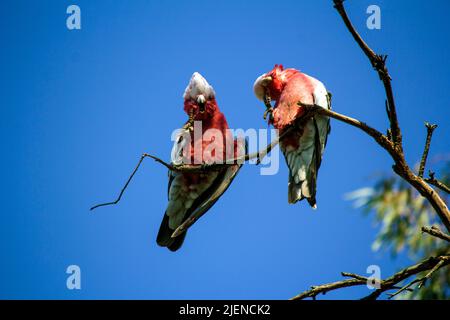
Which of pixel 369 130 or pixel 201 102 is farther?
pixel 201 102

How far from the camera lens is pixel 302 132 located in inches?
198

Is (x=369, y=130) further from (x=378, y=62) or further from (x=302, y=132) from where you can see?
(x=302, y=132)

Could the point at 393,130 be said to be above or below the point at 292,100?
below

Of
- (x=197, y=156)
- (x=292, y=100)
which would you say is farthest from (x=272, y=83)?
(x=197, y=156)

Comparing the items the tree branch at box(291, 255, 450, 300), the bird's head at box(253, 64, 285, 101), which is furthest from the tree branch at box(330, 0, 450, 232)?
the bird's head at box(253, 64, 285, 101)

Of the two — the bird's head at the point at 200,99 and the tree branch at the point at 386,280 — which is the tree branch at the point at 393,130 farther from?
the bird's head at the point at 200,99

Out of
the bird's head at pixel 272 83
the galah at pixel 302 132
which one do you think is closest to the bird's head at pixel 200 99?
the bird's head at pixel 272 83

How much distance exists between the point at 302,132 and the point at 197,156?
98 cm

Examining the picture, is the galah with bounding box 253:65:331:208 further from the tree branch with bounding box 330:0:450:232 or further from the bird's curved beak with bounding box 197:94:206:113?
the tree branch with bounding box 330:0:450:232

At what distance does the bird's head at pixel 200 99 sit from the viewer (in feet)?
18.2

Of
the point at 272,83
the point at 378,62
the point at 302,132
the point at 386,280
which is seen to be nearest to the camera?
the point at 378,62

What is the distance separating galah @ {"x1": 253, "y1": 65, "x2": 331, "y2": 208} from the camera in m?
4.97

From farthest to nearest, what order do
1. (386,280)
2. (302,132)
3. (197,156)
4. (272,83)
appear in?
1. (272,83)
2. (197,156)
3. (302,132)
4. (386,280)
